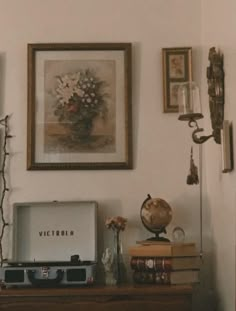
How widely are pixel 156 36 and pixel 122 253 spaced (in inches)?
39.1

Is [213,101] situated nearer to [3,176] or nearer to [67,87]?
[67,87]

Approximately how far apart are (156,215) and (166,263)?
0.72 feet

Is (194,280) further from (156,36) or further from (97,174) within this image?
(156,36)

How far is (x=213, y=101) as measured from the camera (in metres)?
2.20

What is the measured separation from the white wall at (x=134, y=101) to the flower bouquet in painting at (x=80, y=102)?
15 cm

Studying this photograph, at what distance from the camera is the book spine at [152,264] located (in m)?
2.16

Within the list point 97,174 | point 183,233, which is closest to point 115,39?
point 97,174

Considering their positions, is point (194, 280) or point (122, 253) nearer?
point (194, 280)

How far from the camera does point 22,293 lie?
2.05 meters

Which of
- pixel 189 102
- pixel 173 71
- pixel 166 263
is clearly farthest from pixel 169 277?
pixel 173 71

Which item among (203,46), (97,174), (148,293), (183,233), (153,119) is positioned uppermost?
(203,46)

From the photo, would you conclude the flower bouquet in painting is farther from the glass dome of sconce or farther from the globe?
the glass dome of sconce

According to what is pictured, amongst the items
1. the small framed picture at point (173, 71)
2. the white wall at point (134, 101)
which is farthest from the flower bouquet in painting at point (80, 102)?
the small framed picture at point (173, 71)

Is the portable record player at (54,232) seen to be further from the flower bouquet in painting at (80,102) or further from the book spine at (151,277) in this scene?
the flower bouquet in painting at (80,102)
